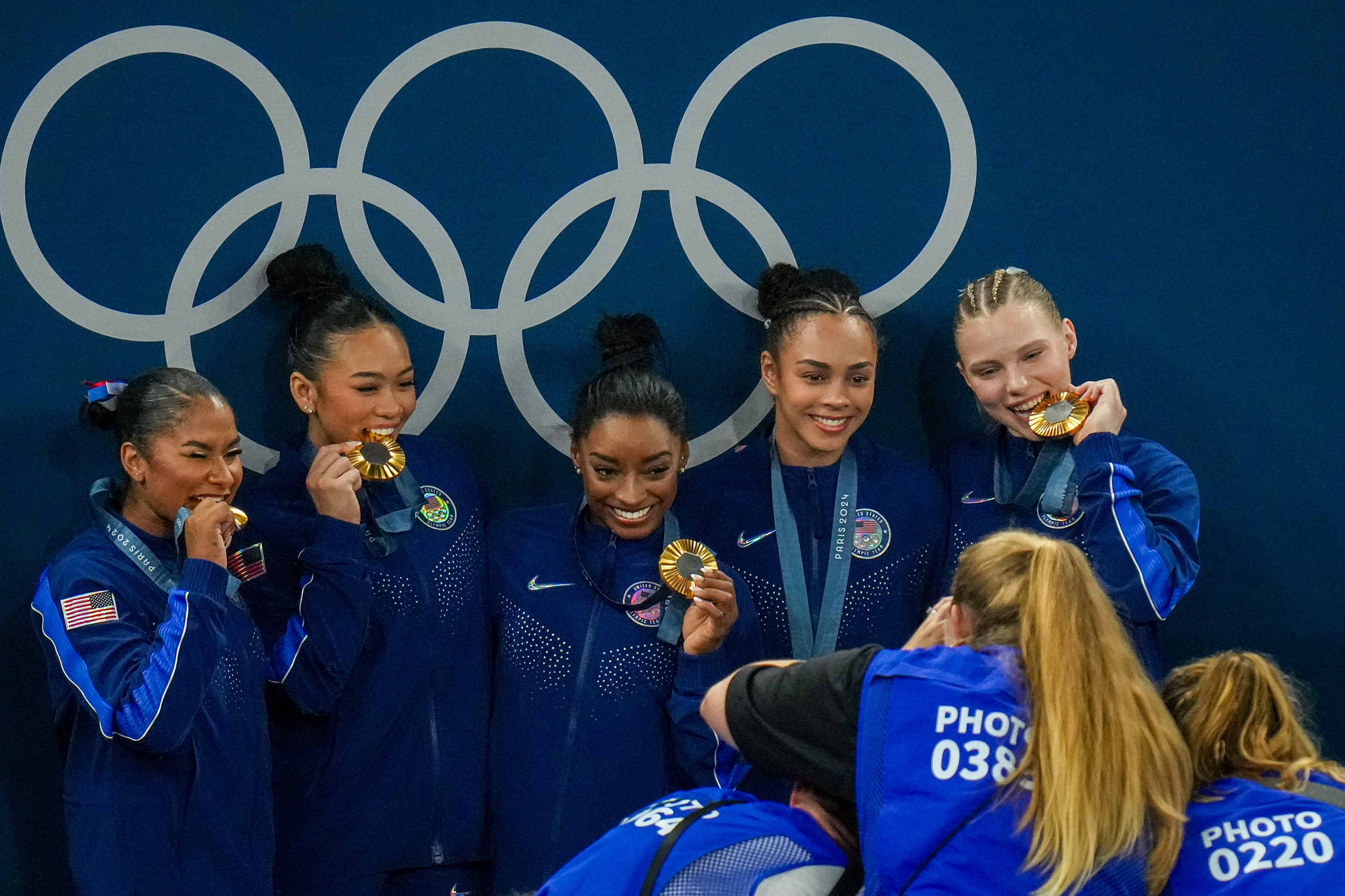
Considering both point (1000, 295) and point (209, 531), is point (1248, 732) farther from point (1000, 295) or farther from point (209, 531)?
point (209, 531)

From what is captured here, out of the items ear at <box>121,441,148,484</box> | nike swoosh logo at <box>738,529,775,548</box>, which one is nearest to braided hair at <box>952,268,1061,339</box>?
nike swoosh logo at <box>738,529,775,548</box>

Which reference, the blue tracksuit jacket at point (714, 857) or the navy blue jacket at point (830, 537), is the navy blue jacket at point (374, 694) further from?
the blue tracksuit jacket at point (714, 857)

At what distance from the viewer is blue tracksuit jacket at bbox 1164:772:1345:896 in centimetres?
284

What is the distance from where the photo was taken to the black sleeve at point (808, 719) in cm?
302

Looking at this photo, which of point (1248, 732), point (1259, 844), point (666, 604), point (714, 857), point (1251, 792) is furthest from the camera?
point (666, 604)

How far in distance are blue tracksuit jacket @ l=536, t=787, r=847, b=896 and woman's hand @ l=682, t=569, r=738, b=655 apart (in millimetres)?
1281

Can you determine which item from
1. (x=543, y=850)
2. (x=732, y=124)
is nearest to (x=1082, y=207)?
(x=732, y=124)

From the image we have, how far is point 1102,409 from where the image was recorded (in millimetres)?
4488

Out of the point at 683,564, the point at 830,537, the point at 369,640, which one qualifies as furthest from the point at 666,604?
the point at 369,640

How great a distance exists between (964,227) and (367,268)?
2.13m

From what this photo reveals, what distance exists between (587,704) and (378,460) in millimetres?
1010

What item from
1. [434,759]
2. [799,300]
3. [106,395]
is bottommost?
[434,759]

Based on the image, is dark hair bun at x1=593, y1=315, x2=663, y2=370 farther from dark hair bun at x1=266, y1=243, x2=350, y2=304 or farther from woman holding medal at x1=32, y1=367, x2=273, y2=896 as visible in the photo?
woman holding medal at x1=32, y1=367, x2=273, y2=896

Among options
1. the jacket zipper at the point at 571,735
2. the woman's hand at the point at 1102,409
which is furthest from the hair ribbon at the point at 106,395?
the woman's hand at the point at 1102,409
